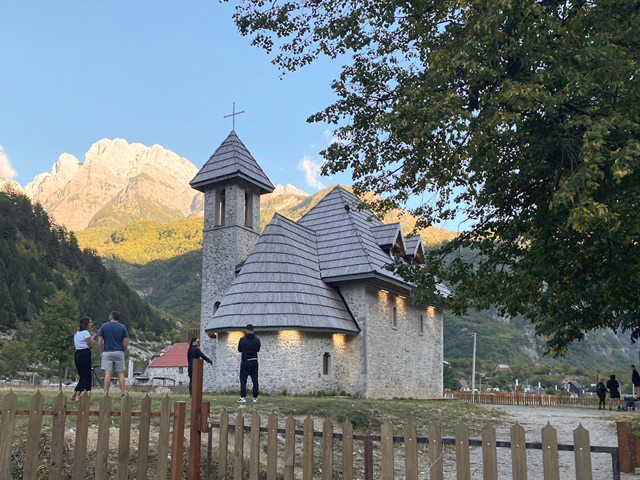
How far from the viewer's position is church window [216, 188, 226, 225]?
30.3 metres

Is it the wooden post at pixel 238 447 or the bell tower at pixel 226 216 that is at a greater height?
the bell tower at pixel 226 216

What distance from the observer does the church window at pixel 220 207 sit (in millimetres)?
30266

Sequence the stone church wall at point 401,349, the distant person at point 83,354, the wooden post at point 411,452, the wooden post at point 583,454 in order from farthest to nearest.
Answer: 1. the stone church wall at point 401,349
2. the distant person at point 83,354
3. the wooden post at point 411,452
4. the wooden post at point 583,454

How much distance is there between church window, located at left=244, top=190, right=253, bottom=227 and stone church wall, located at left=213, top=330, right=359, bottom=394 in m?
8.35

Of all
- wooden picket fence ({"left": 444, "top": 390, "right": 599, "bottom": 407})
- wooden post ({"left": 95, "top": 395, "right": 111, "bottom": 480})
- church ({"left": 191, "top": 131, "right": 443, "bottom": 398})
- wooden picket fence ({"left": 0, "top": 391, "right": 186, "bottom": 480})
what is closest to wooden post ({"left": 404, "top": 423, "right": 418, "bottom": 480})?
wooden picket fence ({"left": 0, "top": 391, "right": 186, "bottom": 480})

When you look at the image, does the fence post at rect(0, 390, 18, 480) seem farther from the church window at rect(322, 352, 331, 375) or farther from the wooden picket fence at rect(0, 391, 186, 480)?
the church window at rect(322, 352, 331, 375)

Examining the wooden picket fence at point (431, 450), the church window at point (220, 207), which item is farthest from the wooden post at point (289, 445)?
the church window at point (220, 207)

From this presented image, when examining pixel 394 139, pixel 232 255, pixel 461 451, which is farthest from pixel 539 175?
→ pixel 232 255

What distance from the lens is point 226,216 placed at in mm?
29625

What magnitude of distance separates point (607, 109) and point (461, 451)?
6578 millimetres

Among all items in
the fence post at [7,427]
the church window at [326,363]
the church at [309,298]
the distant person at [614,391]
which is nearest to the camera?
the fence post at [7,427]

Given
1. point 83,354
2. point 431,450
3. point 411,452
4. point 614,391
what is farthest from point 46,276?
point 431,450

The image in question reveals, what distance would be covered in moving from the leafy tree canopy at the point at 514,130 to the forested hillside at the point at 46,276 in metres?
71.5

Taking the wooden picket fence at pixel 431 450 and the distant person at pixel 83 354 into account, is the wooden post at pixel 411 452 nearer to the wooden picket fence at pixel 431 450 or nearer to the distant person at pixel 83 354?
the wooden picket fence at pixel 431 450
